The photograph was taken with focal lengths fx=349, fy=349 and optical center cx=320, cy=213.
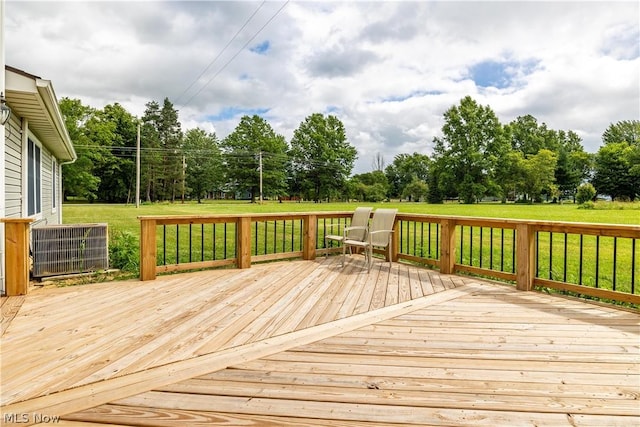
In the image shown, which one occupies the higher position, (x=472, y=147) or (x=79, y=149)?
(x=472, y=147)

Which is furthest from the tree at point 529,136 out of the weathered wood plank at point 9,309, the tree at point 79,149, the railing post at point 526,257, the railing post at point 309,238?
the weathered wood plank at point 9,309

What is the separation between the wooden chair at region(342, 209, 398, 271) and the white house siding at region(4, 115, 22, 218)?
4.22 m

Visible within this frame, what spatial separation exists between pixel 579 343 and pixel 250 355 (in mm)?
2151

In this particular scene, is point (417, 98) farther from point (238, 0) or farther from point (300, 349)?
point (300, 349)

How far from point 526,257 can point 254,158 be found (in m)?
30.6

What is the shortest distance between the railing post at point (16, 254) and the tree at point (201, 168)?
104 feet

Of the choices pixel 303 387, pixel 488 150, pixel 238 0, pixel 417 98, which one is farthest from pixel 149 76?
pixel 488 150

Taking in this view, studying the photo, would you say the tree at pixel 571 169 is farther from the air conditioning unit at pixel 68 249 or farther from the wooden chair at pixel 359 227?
the air conditioning unit at pixel 68 249

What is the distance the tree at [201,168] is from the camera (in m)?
34.0

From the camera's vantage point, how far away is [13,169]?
4.50 meters

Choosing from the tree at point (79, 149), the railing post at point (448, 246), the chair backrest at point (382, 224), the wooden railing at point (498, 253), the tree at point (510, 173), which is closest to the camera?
the wooden railing at point (498, 253)

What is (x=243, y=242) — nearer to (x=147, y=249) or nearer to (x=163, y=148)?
(x=147, y=249)
